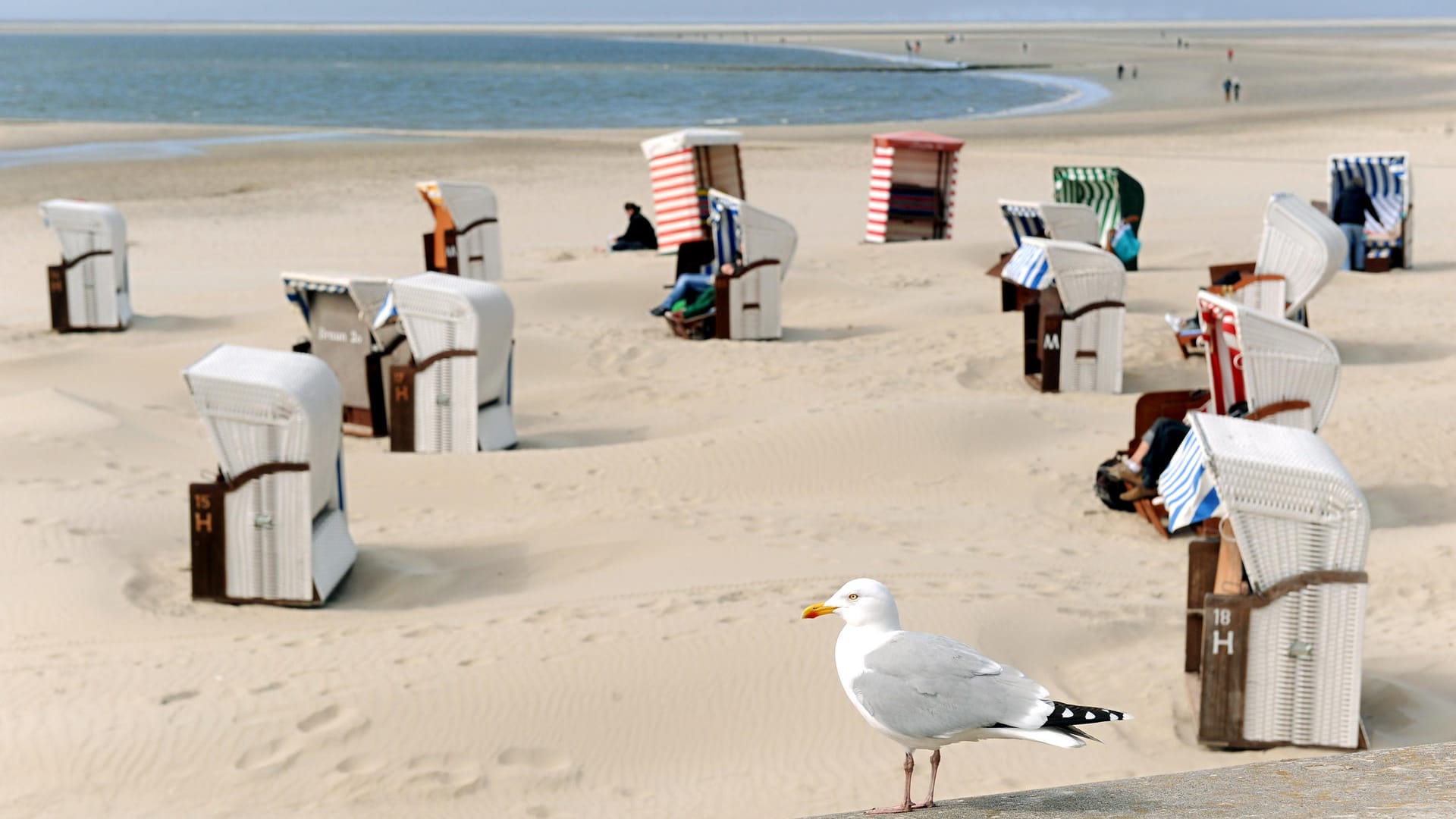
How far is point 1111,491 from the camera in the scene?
31.9ft

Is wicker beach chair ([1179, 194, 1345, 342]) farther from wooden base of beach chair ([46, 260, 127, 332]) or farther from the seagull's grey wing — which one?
wooden base of beach chair ([46, 260, 127, 332])

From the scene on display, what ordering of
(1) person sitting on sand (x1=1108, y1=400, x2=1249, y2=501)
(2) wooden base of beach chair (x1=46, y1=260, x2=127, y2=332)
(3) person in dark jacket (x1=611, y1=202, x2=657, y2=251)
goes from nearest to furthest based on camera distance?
1. (1) person sitting on sand (x1=1108, y1=400, x2=1249, y2=501)
2. (2) wooden base of beach chair (x1=46, y1=260, x2=127, y2=332)
3. (3) person in dark jacket (x1=611, y1=202, x2=657, y2=251)

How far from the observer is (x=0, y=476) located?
9.55 metres

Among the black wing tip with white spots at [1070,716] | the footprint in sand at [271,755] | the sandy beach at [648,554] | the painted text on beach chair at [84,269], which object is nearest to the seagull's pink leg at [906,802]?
the black wing tip with white spots at [1070,716]

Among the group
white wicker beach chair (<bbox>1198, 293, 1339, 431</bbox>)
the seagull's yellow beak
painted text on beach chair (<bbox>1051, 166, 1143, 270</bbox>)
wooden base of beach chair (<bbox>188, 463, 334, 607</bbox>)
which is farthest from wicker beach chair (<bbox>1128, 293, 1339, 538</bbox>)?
painted text on beach chair (<bbox>1051, 166, 1143, 270</bbox>)

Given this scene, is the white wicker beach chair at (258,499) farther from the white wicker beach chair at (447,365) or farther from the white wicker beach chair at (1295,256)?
the white wicker beach chair at (1295,256)

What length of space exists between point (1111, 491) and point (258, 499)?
5359 mm

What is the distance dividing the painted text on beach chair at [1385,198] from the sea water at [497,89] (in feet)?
117

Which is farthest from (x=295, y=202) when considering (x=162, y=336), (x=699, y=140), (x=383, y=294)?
(x=383, y=294)

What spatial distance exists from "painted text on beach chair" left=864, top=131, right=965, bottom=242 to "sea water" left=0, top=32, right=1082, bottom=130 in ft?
101

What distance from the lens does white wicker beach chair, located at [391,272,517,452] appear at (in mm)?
10805

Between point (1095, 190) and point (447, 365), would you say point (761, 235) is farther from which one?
point (1095, 190)

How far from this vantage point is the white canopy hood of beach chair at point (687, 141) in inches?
807

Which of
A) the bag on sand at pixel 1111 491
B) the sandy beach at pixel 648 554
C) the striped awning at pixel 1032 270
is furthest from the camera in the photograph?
the striped awning at pixel 1032 270
